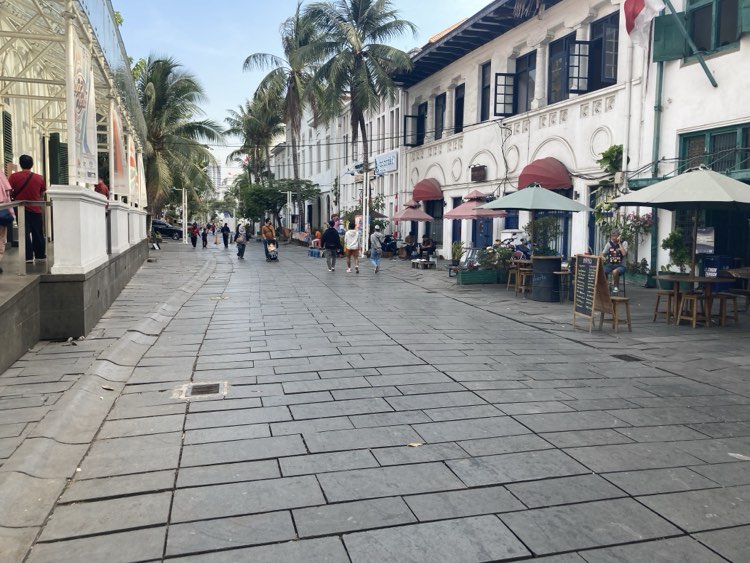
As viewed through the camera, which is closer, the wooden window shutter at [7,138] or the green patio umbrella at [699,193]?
the green patio umbrella at [699,193]

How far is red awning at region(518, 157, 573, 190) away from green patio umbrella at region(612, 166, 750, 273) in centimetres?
751

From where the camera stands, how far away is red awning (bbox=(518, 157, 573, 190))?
17688 millimetres

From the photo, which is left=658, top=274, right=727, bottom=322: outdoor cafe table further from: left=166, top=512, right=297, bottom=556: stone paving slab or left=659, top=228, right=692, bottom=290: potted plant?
left=166, top=512, right=297, bottom=556: stone paving slab

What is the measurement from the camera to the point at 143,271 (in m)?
17.9

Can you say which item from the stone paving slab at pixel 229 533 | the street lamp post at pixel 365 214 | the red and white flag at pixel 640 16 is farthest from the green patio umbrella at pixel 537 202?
the street lamp post at pixel 365 214

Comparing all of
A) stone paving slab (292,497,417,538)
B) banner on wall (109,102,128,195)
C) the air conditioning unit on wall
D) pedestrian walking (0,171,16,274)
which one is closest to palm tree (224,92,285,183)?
the air conditioning unit on wall

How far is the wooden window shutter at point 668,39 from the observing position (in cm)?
1383

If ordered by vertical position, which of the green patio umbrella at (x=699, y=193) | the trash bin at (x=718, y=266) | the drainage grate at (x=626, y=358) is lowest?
the drainage grate at (x=626, y=358)

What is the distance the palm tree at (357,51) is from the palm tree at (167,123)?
8125 millimetres

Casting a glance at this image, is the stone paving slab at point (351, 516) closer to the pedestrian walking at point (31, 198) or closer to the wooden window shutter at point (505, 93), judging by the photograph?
the pedestrian walking at point (31, 198)

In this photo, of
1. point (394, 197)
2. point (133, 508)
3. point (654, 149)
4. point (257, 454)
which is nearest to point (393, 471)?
point (257, 454)

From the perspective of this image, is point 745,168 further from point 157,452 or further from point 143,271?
point 143,271

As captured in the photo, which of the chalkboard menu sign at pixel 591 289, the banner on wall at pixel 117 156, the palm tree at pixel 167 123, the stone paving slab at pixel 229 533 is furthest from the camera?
the palm tree at pixel 167 123

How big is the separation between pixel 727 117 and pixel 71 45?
1194cm
